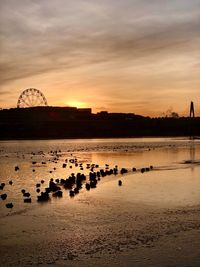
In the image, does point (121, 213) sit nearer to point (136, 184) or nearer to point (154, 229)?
point (154, 229)

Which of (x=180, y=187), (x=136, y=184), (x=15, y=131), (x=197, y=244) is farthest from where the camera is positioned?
(x=15, y=131)

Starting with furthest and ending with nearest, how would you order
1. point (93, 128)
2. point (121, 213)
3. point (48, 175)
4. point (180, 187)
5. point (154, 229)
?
1. point (93, 128)
2. point (48, 175)
3. point (180, 187)
4. point (121, 213)
5. point (154, 229)

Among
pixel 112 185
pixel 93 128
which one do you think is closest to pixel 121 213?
pixel 112 185

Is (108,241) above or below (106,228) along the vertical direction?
below

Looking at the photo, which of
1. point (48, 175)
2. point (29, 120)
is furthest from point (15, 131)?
point (48, 175)

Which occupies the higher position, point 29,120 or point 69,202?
point 29,120

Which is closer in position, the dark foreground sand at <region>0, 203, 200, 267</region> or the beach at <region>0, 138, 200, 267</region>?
the dark foreground sand at <region>0, 203, 200, 267</region>

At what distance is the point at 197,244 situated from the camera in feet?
47.0

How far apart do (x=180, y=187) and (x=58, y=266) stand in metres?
15.2

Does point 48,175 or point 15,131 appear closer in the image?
point 48,175

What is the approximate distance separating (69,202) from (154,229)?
695 centimetres

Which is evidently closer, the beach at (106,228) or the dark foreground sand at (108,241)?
the dark foreground sand at (108,241)

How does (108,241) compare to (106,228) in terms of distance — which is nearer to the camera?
(108,241)

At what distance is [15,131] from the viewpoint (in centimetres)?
16975
